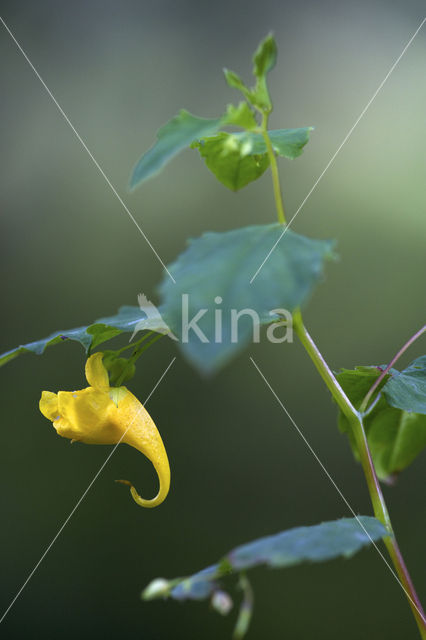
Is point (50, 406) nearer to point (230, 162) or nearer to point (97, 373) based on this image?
point (97, 373)

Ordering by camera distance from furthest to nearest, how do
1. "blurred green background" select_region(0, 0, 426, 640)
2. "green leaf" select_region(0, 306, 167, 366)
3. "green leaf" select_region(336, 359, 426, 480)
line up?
1. "blurred green background" select_region(0, 0, 426, 640)
2. "green leaf" select_region(336, 359, 426, 480)
3. "green leaf" select_region(0, 306, 167, 366)

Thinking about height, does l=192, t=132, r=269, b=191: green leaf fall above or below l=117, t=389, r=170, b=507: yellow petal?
above

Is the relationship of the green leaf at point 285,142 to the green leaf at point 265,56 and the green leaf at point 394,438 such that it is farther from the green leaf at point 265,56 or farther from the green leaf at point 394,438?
the green leaf at point 394,438

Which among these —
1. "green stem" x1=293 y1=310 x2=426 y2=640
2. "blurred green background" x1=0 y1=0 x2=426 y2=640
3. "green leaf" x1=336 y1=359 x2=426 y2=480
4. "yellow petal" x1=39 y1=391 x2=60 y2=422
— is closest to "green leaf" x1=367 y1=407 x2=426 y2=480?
"green leaf" x1=336 y1=359 x2=426 y2=480

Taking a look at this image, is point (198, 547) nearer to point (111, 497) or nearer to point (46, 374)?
point (111, 497)

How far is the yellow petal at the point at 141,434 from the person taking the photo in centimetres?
39

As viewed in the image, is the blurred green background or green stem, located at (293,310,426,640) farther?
the blurred green background

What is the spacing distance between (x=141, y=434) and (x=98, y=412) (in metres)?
0.04

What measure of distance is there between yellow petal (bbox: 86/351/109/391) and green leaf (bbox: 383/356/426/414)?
18 cm

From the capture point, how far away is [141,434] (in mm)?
401

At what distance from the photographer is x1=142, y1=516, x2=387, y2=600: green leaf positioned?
9.8 inches

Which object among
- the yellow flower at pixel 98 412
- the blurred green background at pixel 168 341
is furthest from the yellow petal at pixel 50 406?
the blurred green background at pixel 168 341

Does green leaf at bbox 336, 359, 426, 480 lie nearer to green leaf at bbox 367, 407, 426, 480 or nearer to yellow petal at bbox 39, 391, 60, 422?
green leaf at bbox 367, 407, 426, 480

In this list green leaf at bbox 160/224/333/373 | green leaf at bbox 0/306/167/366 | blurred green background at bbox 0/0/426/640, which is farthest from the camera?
blurred green background at bbox 0/0/426/640
